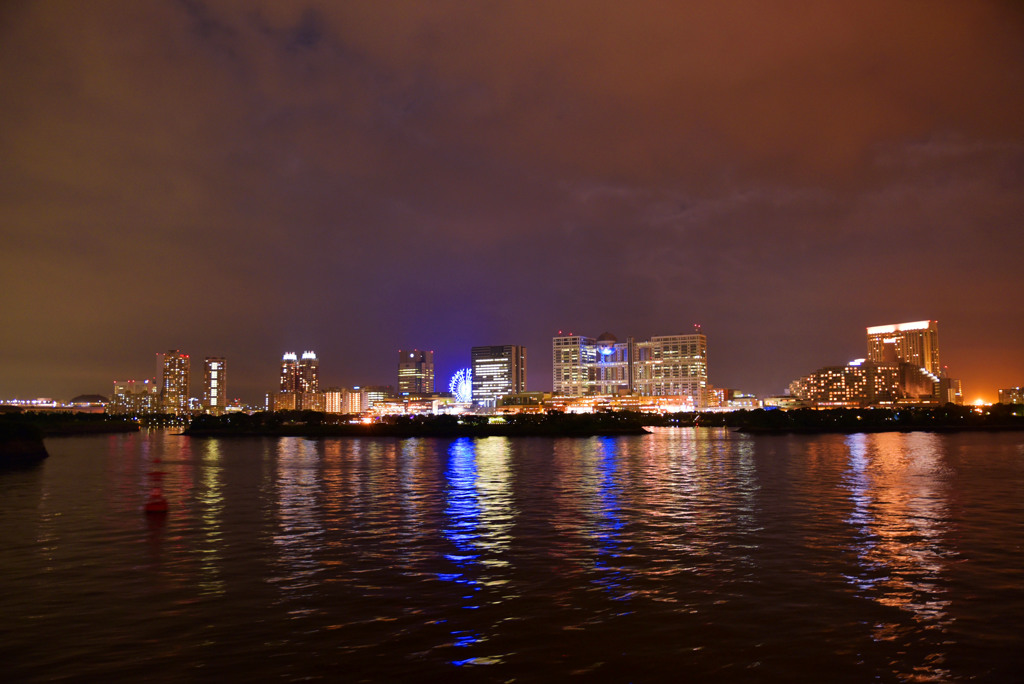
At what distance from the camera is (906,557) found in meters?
18.2

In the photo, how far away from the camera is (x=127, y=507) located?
96.5 ft

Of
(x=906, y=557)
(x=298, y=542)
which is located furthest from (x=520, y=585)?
(x=906, y=557)

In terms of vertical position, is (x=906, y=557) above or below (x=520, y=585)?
below

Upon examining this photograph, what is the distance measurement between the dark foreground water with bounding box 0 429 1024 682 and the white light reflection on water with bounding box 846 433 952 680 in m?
0.08

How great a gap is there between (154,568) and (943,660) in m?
18.0

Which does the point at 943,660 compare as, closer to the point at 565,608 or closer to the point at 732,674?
the point at 732,674

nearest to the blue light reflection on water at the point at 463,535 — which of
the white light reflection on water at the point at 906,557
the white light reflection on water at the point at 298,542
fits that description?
the white light reflection on water at the point at 298,542

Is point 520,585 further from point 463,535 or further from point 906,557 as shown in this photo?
point 906,557

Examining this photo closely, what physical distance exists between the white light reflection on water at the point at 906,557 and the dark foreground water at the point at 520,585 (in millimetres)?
76

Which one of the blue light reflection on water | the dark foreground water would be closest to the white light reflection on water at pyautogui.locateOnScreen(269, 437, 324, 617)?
the dark foreground water

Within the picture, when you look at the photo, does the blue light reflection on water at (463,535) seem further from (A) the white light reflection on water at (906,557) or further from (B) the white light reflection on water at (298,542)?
(A) the white light reflection on water at (906,557)

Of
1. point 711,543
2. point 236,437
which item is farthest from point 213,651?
point 236,437

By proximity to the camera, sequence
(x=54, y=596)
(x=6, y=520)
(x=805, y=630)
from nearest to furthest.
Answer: (x=805, y=630), (x=54, y=596), (x=6, y=520)

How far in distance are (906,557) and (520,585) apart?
35.2 feet
